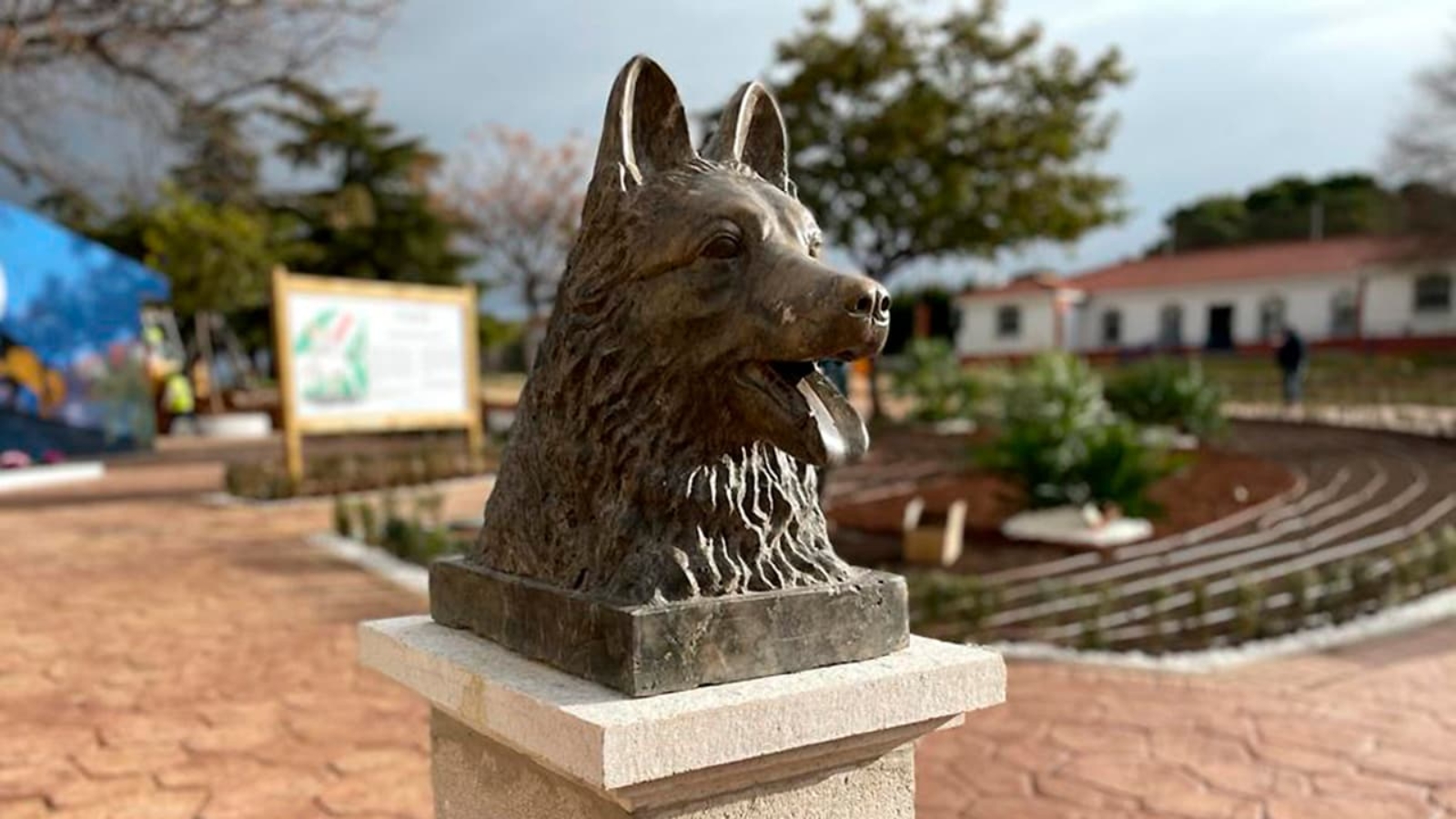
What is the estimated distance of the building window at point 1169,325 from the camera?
3709 centimetres

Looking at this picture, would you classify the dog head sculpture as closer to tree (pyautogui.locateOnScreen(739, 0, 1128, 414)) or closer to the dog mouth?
the dog mouth

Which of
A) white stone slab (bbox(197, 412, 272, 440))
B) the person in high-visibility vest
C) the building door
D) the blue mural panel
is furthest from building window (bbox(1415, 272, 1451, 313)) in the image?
the person in high-visibility vest

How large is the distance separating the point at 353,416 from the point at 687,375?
11.4 m

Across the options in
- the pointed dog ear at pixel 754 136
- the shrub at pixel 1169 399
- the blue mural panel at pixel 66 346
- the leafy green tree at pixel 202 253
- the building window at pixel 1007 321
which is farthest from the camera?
the building window at pixel 1007 321

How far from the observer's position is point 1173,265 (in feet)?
127

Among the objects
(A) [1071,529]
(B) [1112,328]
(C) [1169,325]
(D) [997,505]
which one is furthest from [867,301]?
(B) [1112,328]

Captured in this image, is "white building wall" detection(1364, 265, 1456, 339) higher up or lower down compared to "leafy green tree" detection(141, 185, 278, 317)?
lower down

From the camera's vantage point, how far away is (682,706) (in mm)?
1688

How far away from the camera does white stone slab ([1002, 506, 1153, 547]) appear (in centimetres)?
798

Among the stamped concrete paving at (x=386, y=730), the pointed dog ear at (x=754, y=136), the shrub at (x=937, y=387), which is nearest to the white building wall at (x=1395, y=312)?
the shrub at (x=937, y=387)

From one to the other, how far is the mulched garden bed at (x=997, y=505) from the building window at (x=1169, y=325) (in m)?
26.2

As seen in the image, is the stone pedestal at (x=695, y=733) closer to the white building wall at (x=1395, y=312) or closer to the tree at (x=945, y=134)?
the tree at (x=945, y=134)

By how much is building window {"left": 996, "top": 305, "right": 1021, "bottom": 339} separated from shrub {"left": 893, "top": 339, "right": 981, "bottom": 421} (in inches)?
825

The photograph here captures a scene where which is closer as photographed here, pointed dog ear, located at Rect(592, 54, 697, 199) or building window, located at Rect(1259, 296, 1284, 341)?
pointed dog ear, located at Rect(592, 54, 697, 199)
